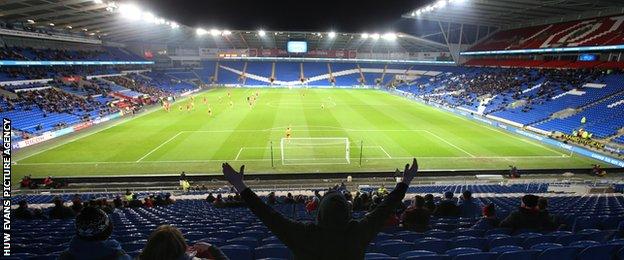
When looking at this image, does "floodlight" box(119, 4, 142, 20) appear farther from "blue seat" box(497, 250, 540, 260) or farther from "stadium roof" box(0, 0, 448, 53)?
"blue seat" box(497, 250, 540, 260)

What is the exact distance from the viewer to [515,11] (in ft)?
166

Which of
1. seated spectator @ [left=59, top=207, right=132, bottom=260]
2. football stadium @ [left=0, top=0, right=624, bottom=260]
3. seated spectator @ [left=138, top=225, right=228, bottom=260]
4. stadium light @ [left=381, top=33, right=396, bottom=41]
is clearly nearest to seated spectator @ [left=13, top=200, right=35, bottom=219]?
football stadium @ [left=0, top=0, right=624, bottom=260]

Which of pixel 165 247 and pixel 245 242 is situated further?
pixel 245 242

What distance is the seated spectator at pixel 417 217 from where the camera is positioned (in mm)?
6734

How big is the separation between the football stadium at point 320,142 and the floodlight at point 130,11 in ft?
0.82

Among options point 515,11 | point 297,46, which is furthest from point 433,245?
point 297,46

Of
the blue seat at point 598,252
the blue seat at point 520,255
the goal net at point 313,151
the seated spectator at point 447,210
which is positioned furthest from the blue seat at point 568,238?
the goal net at point 313,151

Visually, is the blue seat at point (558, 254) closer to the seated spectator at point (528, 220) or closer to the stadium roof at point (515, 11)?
the seated spectator at point (528, 220)

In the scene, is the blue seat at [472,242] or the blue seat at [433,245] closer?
the blue seat at [433,245]

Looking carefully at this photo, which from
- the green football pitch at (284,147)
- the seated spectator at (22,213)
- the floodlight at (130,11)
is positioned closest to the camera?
the seated spectator at (22,213)

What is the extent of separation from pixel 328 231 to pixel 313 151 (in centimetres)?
2652

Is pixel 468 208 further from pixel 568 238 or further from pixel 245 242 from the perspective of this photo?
pixel 245 242

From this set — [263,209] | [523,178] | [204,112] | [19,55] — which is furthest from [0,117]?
[523,178]

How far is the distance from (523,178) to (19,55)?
5602 centimetres
